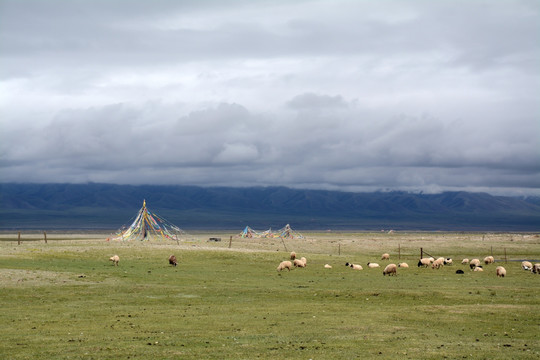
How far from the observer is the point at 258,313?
90.0 ft

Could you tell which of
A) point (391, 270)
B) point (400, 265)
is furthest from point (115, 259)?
point (400, 265)

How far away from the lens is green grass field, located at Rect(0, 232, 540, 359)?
19766mm

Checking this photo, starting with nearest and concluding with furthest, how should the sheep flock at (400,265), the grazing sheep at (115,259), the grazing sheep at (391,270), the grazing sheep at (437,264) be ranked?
the grazing sheep at (391,270) → the sheep flock at (400,265) → the grazing sheep at (115,259) → the grazing sheep at (437,264)

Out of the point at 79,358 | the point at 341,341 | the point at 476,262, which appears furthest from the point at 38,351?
the point at 476,262

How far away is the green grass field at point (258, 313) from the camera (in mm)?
19766

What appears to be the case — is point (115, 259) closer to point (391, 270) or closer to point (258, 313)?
point (391, 270)

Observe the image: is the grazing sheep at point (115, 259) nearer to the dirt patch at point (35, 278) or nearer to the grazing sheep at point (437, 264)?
the dirt patch at point (35, 278)

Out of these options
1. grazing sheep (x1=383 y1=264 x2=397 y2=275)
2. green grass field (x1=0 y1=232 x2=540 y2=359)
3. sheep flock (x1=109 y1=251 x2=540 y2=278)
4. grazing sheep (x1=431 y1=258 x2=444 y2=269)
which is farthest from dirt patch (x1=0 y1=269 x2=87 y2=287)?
grazing sheep (x1=431 y1=258 x2=444 y2=269)

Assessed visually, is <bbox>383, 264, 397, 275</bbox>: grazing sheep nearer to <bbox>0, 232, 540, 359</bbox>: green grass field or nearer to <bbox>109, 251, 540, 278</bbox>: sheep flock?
<bbox>109, 251, 540, 278</bbox>: sheep flock

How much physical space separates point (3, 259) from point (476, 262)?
41.7 meters

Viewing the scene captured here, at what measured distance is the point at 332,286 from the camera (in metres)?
38.7

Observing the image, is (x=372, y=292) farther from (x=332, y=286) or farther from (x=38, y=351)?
(x=38, y=351)

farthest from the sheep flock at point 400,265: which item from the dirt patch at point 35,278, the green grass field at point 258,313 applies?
the dirt patch at point 35,278

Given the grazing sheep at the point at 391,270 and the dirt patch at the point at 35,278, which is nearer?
the dirt patch at the point at 35,278
